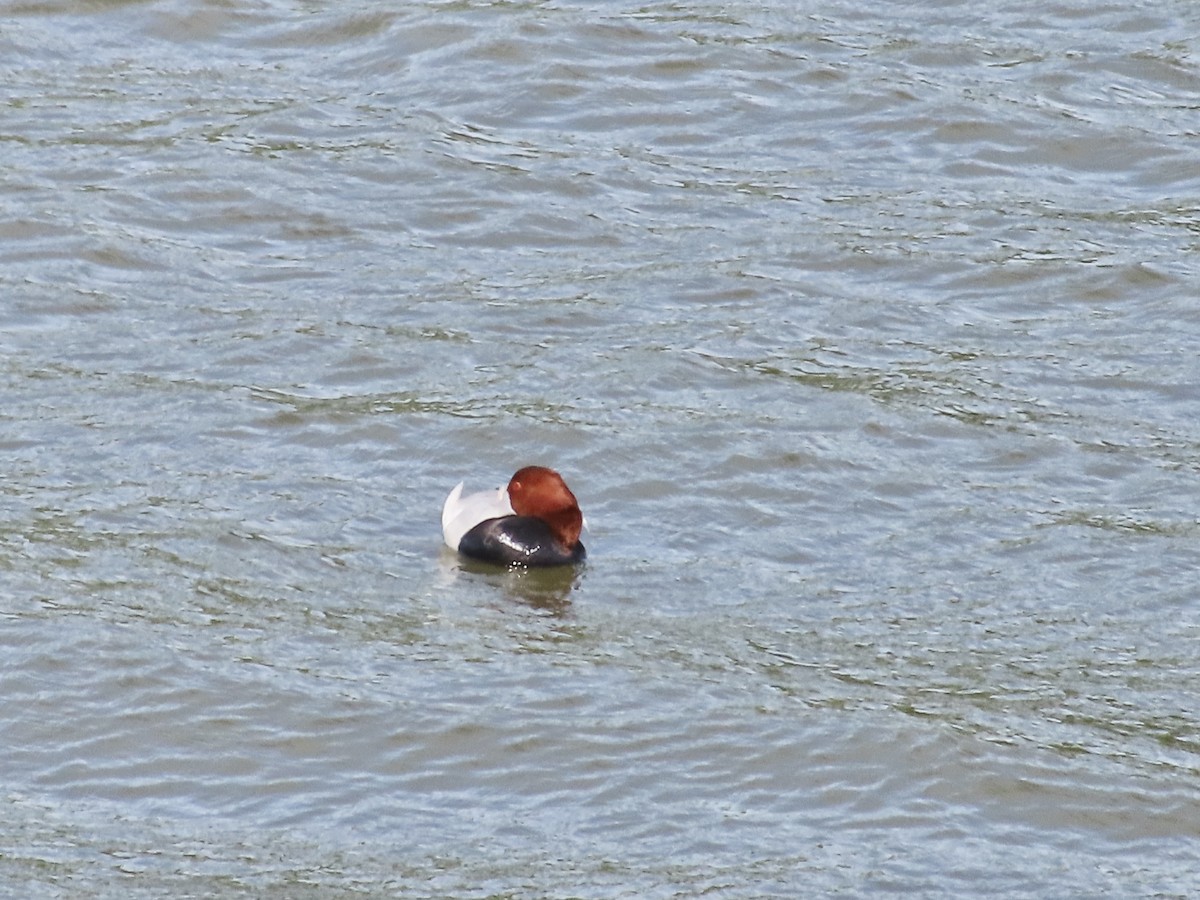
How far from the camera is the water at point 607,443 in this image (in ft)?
22.4

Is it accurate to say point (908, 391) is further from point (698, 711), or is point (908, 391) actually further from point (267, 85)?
point (267, 85)

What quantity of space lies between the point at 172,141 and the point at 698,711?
21.8 ft

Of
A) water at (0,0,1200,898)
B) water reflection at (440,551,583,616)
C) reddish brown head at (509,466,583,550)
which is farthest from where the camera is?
reddish brown head at (509,466,583,550)

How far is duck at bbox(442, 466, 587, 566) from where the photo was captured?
8.89m

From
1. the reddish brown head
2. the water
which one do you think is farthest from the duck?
the water

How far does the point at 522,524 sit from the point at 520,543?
9 centimetres

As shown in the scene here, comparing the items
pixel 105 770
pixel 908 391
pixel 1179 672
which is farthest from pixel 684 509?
pixel 105 770

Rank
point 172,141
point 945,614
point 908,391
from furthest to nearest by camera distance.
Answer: point 172,141 < point 908,391 < point 945,614

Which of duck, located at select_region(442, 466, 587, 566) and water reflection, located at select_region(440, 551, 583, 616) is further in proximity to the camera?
duck, located at select_region(442, 466, 587, 566)

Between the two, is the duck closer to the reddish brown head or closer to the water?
the reddish brown head

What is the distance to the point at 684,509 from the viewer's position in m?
9.30

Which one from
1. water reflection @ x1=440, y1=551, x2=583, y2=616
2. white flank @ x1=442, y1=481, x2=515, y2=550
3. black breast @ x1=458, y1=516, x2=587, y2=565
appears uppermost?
white flank @ x1=442, y1=481, x2=515, y2=550

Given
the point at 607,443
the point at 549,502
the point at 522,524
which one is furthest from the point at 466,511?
the point at 607,443

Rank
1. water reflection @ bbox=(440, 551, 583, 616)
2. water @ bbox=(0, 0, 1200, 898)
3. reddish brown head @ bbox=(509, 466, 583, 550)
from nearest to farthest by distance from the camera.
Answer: water @ bbox=(0, 0, 1200, 898) → water reflection @ bbox=(440, 551, 583, 616) → reddish brown head @ bbox=(509, 466, 583, 550)
